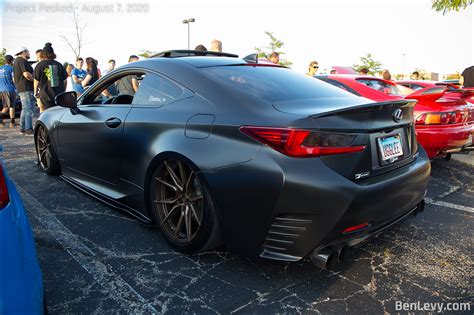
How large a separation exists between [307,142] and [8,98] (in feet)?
32.5

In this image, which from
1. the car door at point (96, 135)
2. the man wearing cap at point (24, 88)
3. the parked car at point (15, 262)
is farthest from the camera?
the man wearing cap at point (24, 88)

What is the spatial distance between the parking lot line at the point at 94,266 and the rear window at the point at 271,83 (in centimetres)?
142

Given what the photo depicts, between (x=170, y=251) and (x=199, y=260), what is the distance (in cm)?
26

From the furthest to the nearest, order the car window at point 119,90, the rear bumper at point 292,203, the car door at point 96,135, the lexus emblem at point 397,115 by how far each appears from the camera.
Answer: the car window at point 119,90
the car door at point 96,135
the lexus emblem at point 397,115
the rear bumper at point 292,203

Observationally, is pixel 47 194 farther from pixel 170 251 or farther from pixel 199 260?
pixel 199 260

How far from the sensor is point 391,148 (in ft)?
7.64

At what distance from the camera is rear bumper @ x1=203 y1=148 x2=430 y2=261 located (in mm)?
1977

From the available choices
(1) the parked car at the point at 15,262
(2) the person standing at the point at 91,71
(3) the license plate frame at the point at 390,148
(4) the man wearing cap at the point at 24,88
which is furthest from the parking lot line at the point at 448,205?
(4) the man wearing cap at the point at 24,88

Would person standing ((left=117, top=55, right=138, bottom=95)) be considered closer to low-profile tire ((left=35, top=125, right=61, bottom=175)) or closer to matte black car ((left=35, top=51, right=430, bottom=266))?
matte black car ((left=35, top=51, right=430, bottom=266))

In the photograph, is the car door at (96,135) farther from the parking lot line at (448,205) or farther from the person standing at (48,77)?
the person standing at (48,77)

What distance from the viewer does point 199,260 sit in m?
2.58

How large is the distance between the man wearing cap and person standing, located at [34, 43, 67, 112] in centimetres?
61

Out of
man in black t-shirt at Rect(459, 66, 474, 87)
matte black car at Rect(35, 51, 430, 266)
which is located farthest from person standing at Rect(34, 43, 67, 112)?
man in black t-shirt at Rect(459, 66, 474, 87)

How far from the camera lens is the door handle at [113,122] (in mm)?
3041
